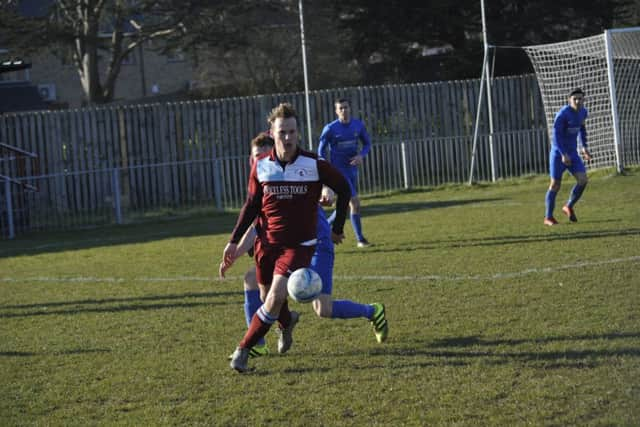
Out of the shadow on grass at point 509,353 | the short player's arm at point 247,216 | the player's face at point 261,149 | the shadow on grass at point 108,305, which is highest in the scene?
the player's face at point 261,149

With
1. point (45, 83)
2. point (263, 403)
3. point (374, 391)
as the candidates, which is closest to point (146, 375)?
point (263, 403)

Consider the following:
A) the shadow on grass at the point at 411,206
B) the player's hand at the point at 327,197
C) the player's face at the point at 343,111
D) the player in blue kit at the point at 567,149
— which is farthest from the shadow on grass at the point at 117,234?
the player's hand at the point at 327,197

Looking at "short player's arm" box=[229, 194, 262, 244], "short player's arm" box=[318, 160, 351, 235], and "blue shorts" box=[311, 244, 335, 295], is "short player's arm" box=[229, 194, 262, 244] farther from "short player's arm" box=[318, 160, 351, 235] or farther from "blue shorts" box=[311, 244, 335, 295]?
"blue shorts" box=[311, 244, 335, 295]

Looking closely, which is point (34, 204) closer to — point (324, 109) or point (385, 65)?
point (324, 109)

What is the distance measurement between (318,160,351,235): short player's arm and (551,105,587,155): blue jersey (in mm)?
7915

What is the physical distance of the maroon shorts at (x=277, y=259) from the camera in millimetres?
6660

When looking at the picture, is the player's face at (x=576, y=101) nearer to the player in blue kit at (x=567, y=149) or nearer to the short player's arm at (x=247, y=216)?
the player in blue kit at (x=567, y=149)

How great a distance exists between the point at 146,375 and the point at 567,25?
90.8ft

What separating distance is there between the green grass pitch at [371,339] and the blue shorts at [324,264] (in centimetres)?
50

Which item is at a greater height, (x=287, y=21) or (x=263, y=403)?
(x=287, y=21)

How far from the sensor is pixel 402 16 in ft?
103

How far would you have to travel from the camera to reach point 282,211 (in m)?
6.76

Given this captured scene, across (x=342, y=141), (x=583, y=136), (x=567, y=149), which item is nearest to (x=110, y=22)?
(x=342, y=141)

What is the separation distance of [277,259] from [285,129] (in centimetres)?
99
